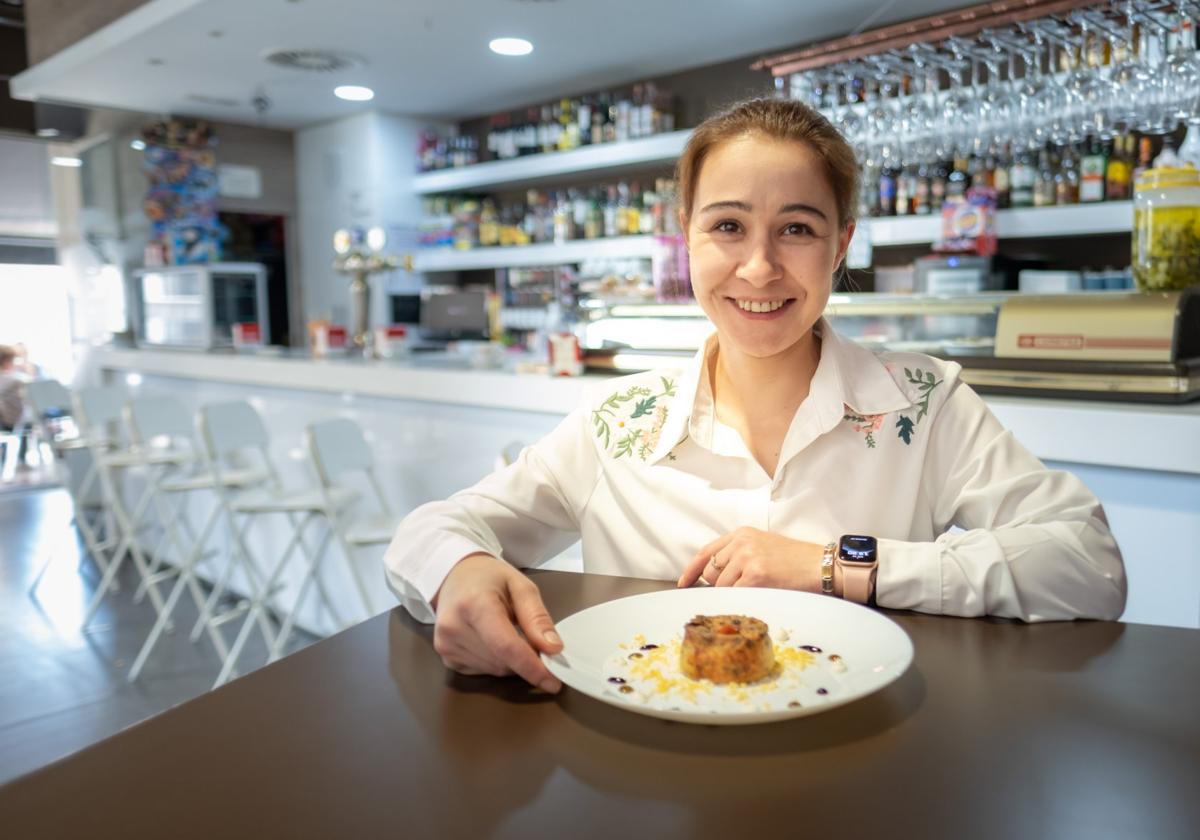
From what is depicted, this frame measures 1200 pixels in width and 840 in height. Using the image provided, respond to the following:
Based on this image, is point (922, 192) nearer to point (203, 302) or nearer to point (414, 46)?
point (414, 46)

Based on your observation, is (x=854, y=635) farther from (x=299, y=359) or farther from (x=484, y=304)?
(x=484, y=304)

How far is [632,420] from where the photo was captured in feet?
4.81

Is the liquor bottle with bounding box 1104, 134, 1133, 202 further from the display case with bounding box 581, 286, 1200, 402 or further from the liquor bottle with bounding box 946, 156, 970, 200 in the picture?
the display case with bounding box 581, 286, 1200, 402

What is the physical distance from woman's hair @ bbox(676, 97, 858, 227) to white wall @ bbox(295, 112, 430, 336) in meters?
6.04

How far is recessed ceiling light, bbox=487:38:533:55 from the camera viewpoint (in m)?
5.07

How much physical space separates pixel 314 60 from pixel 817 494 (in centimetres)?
513

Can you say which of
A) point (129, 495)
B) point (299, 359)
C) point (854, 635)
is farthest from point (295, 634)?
point (854, 635)

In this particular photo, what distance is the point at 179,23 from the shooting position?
4.84m

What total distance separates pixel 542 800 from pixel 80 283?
25.6 feet

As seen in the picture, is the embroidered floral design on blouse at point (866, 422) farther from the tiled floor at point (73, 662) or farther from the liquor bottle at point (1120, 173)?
the liquor bottle at point (1120, 173)

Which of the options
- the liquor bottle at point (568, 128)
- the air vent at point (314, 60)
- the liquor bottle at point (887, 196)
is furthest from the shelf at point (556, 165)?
the air vent at point (314, 60)

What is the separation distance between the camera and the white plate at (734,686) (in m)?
0.78

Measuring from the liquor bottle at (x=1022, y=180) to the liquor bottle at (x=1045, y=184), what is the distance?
0.02 m

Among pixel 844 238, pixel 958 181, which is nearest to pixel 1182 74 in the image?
A: pixel 958 181
